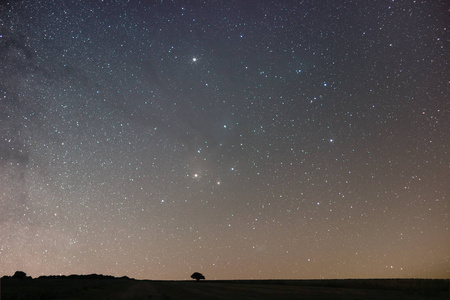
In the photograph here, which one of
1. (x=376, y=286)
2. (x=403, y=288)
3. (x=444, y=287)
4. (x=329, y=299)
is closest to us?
(x=329, y=299)

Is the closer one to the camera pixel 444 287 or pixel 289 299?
pixel 289 299

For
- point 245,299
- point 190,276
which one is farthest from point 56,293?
point 190,276

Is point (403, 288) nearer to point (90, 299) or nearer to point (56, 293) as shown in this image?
point (90, 299)

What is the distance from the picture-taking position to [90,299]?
12461mm

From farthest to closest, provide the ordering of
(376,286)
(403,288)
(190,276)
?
1. (190,276)
2. (376,286)
3. (403,288)

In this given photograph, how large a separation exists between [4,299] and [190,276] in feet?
138

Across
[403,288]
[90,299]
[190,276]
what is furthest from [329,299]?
[190,276]

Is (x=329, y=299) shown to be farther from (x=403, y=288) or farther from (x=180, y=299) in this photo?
(x=403, y=288)

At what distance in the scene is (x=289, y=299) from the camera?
39.8 ft

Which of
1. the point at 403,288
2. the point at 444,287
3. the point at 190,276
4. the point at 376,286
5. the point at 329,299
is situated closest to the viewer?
the point at 329,299

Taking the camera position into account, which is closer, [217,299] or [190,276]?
[217,299]

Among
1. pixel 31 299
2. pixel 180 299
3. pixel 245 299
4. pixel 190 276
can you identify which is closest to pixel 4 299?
pixel 31 299

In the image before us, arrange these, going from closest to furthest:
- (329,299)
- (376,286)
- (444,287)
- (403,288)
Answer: (329,299) → (444,287) → (403,288) → (376,286)

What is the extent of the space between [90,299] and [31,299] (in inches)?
101
